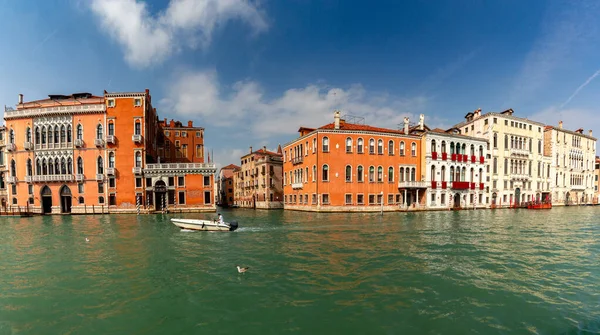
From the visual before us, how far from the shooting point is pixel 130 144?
3681 centimetres

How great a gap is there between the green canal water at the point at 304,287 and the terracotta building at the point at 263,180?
34.1m

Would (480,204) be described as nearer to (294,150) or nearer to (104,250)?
(294,150)

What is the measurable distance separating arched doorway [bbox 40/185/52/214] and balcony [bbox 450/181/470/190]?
173 feet

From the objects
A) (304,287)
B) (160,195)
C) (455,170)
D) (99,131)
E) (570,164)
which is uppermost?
(99,131)

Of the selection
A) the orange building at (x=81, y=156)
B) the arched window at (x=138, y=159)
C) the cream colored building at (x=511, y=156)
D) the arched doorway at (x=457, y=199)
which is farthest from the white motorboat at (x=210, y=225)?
the cream colored building at (x=511, y=156)

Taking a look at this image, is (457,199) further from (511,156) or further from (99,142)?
(99,142)

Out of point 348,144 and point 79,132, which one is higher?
point 79,132

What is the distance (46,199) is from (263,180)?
29526 mm

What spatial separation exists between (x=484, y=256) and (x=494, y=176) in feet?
123

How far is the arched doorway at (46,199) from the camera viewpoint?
119ft

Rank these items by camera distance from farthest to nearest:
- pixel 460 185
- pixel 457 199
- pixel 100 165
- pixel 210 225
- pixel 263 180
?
1. pixel 263 180
2. pixel 457 199
3. pixel 460 185
4. pixel 100 165
5. pixel 210 225

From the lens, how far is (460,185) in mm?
39438

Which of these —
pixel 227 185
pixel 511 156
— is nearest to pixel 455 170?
pixel 511 156

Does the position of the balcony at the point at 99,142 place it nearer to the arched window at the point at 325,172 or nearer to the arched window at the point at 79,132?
the arched window at the point at 79,132
